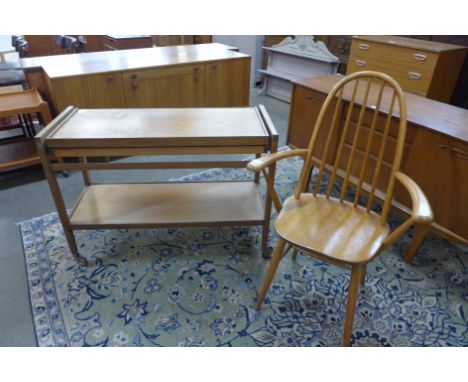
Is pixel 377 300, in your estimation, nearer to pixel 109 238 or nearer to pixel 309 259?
pixel 309 259

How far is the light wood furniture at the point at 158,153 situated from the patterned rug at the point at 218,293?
182 mm

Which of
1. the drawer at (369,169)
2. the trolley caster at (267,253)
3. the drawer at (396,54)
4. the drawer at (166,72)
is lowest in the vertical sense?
the trolley caster at (267,253)

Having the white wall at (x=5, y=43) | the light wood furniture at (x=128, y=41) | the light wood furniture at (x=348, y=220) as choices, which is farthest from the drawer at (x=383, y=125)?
the white wall at (x=5, y=43)

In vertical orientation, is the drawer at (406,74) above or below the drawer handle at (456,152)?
above

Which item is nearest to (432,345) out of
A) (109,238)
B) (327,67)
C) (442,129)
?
(442,129)

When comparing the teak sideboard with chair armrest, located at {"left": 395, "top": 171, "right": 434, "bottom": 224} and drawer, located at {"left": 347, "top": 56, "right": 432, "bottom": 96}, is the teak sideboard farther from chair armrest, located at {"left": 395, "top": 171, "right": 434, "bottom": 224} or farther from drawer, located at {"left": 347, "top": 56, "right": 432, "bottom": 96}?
drawer, located at {"left": 347, "top": 56, "right": 432, "bottom": 96}

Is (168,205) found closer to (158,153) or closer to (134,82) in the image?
(158,153)

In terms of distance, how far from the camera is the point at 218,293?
1.54 m

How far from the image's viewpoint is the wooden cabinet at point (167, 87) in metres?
2.46

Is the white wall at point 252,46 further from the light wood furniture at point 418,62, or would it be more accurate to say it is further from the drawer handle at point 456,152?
the drawer handle at point 456,152

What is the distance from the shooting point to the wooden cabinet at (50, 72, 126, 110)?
7.20ft

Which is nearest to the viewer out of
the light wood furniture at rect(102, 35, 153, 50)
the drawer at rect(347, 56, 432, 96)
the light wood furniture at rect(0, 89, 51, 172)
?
the light wood furniture at rect(0, 89, 51, 172)

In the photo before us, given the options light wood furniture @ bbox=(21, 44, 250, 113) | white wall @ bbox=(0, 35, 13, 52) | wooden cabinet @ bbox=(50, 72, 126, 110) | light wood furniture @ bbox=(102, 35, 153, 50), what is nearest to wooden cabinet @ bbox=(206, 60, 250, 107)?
light wood furniture @ bbox=(21, 44, 250, 113)

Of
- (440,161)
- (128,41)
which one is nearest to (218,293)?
(440,161)
